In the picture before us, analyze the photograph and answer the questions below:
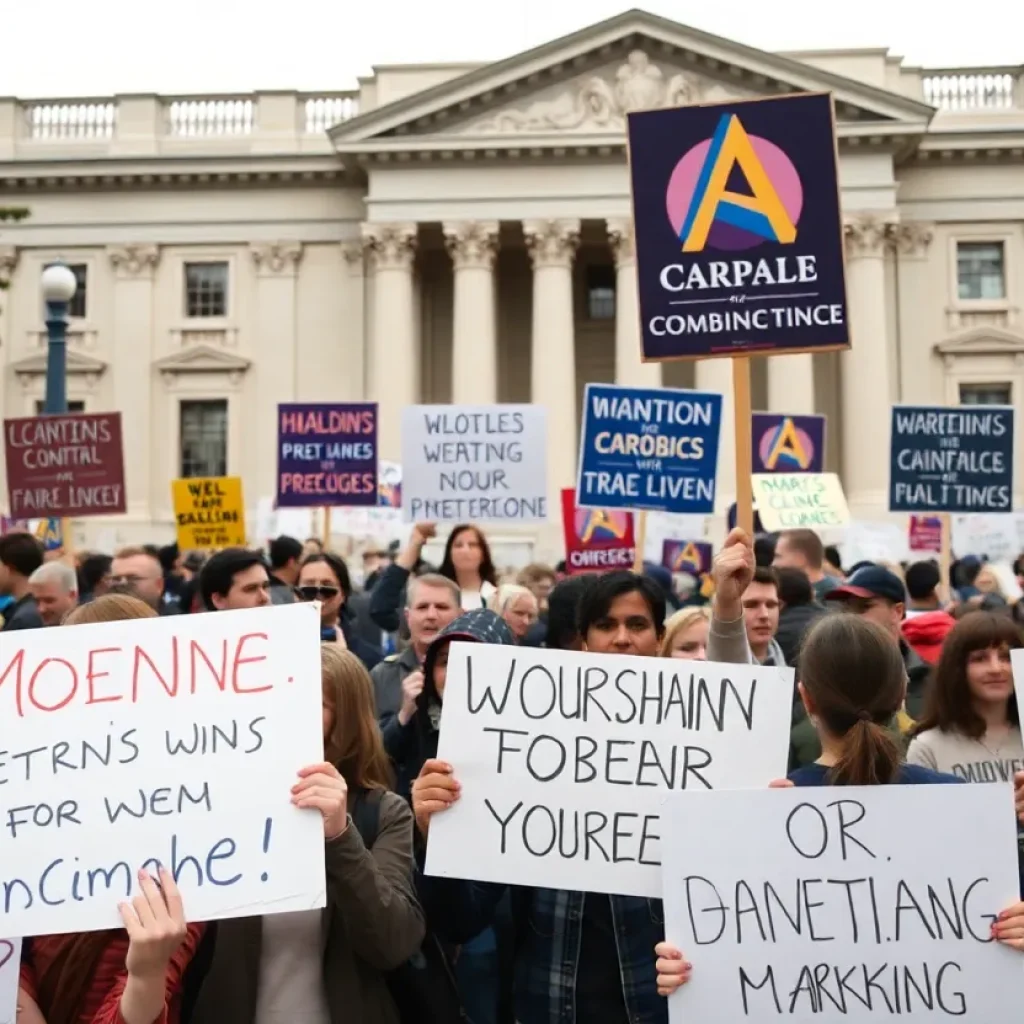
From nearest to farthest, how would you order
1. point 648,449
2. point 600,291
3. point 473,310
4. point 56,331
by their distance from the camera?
point 648,449 → point 56,331 → point 473,310 → point 600,291

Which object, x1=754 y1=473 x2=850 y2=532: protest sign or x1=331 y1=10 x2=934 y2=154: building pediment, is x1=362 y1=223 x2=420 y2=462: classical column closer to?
x1=331 y1=10 x2=934 y2=154: building pediment

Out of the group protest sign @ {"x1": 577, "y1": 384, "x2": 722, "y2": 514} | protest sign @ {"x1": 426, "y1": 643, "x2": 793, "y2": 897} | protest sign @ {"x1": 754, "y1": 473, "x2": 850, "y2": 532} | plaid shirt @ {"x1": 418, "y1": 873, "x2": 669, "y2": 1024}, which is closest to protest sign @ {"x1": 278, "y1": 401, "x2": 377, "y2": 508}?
protest sign @ {"x1": 577, "y1": 384, "x2": 722, "y2": 514}

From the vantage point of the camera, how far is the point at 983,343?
3647 centimetres

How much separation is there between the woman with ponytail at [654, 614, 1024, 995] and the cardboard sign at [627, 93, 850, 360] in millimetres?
2526

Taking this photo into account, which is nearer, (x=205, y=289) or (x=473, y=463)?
(x=473, y=463)

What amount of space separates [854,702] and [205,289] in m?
36.5

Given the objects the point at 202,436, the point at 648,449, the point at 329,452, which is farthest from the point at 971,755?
the point at 202,436

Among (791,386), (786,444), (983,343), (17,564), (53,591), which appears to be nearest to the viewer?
(53,591)

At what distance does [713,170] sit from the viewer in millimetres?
6059

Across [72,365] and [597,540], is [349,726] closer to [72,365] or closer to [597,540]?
[597,540]

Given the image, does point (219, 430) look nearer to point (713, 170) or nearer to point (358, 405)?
point (358, 405)

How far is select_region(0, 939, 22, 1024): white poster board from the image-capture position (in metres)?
3.10

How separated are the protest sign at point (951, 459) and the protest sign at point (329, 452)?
5.65m

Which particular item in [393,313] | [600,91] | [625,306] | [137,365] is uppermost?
[600,91]
